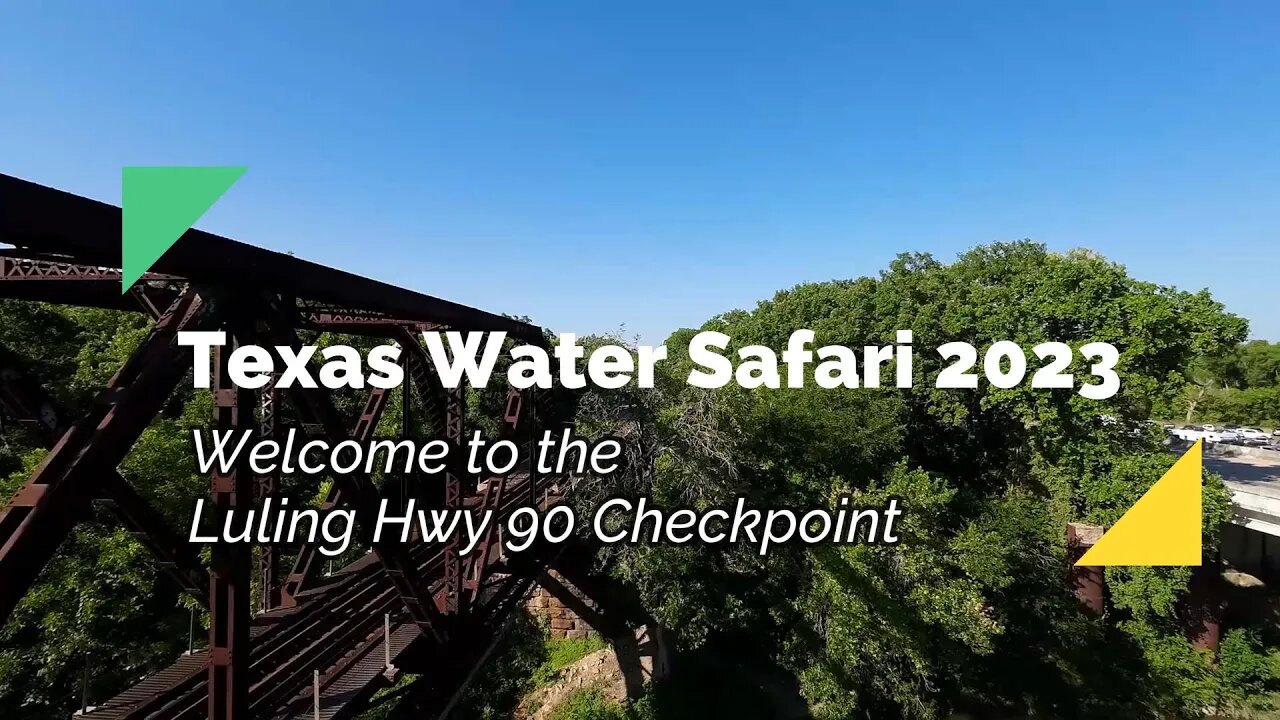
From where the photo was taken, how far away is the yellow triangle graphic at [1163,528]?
14.1 m

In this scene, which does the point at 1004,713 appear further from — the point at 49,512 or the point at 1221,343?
the point at 49,512

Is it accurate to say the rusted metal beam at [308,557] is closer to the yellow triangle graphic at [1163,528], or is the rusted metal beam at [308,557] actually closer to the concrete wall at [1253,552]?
the yellow triangle graphic at [1163,528]

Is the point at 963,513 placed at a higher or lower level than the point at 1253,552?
higher

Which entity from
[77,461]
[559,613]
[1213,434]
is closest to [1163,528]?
[559,613]

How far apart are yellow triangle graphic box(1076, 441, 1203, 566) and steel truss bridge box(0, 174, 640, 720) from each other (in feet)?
52.1

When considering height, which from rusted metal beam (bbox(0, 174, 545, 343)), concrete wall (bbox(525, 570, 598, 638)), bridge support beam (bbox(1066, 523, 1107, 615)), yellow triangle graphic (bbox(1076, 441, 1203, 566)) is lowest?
concrete wall (bbox(525, 570, 598, 638))

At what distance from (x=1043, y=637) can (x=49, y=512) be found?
20769 mm

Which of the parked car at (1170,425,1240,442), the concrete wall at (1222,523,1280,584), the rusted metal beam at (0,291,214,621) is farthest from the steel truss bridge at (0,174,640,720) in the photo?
the parked car at (1170,425,1240,442)

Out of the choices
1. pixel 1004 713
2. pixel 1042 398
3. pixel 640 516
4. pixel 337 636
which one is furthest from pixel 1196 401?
pixel 337 636

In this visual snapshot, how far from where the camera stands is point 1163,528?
49.6 ft

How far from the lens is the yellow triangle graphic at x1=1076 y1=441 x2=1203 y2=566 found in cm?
1415

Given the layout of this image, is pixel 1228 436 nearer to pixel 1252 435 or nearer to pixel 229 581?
pixel 1252 435

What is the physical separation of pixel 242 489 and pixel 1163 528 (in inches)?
821

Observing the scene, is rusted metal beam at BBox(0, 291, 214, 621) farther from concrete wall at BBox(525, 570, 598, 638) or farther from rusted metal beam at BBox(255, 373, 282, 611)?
concrete wall at BBox(525, 570, 598, 638)
